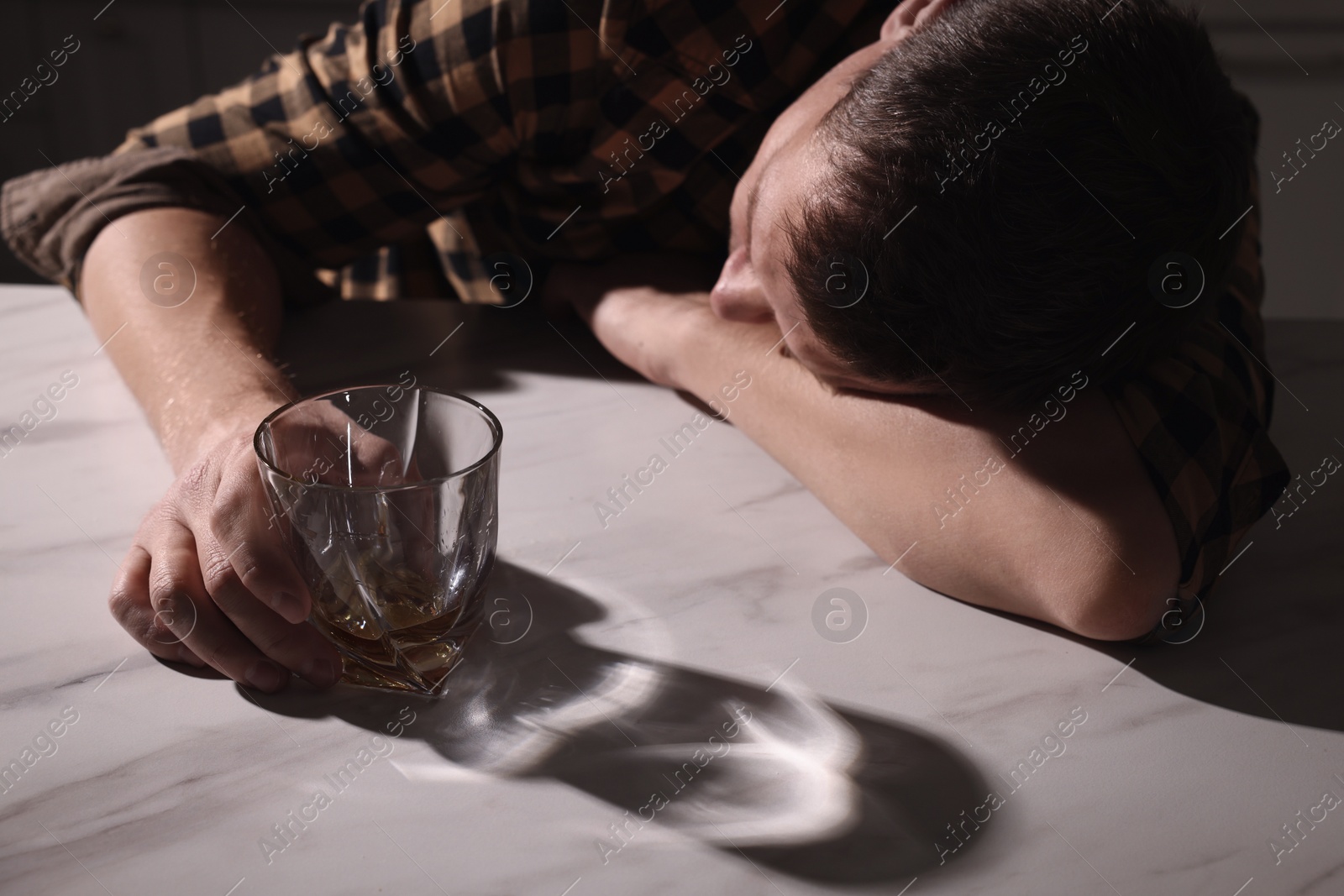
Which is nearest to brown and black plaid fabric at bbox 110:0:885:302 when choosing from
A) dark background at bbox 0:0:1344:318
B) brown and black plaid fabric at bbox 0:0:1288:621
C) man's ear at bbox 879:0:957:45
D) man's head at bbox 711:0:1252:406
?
brown and black plaid fabric at bbox 0:0:1288:621

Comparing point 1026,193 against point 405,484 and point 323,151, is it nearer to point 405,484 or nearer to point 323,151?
point 405,484

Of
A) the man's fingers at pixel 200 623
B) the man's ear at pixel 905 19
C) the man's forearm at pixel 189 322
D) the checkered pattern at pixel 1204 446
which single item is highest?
the man's forearm at pixel 189 322

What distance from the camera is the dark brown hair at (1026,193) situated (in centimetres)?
53

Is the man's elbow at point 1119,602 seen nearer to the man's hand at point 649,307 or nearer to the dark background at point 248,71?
the man's hand at point 649,307

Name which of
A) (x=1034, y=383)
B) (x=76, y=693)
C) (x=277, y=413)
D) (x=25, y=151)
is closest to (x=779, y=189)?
(x=1034, y=383)

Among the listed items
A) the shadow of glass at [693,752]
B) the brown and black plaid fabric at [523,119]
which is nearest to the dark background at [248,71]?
the brown and black plaid fabric at [523,119]

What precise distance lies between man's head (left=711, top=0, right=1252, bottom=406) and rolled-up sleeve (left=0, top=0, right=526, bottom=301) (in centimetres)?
37

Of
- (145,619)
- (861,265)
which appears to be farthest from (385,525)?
(861,265)

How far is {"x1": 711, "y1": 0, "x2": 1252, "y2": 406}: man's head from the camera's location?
0.53m

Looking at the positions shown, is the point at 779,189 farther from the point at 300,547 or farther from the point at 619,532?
the point at 300,547

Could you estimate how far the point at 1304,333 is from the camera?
0.90 m

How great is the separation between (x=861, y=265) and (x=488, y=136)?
1.40ft

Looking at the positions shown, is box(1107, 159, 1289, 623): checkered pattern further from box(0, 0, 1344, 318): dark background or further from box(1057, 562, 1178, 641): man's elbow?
box(0, 0, 1344, 318): dark background

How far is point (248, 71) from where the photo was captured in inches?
74.8
